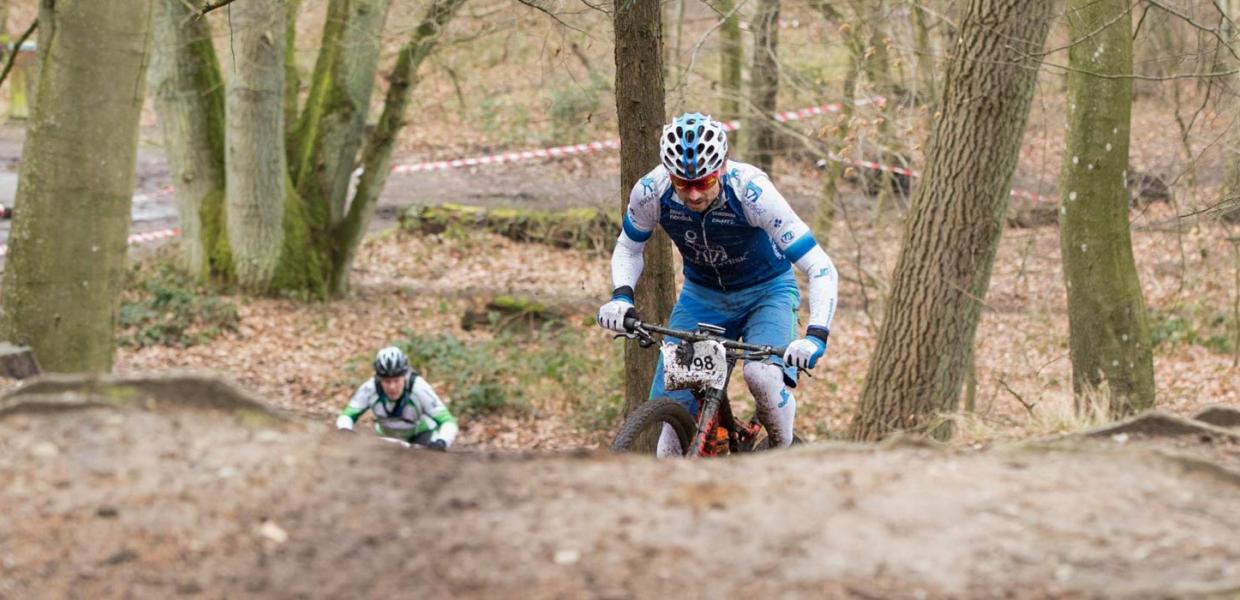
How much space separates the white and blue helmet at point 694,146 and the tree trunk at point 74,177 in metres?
2.95

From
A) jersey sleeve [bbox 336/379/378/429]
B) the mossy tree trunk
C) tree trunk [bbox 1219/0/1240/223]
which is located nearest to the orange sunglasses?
jersey sleeve [bbox 336/379/378/429]

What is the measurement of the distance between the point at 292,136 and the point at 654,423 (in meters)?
13.7

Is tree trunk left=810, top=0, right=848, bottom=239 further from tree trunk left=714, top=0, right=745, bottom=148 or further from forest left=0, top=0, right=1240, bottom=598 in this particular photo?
tree trunk left=714, top=0, right=745, bottom=148

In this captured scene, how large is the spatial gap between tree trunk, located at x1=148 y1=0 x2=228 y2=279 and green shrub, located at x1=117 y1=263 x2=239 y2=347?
87 centimetres

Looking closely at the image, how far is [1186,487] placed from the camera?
4359 millimetres

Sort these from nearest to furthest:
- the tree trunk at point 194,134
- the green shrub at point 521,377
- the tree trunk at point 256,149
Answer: the green shrub at point 521,377, the tree trunk at point 256,149, the tree trunk at point 194,134

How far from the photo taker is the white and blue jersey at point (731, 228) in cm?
647

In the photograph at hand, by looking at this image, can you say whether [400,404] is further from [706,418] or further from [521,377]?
[521,377]

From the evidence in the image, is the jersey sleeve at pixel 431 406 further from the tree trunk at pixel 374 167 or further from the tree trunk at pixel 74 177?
the tree trunk at pixel 374 167

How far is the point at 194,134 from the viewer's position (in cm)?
1780

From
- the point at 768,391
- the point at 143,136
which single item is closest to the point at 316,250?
the point at 143,136

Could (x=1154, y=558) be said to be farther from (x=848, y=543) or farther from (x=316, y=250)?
(x=316, y=250)

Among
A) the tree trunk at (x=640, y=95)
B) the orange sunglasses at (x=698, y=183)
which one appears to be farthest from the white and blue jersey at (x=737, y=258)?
the tree trunk at (x=640, y=95)

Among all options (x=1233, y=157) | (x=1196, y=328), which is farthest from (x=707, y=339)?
(x=1196, y=328)
